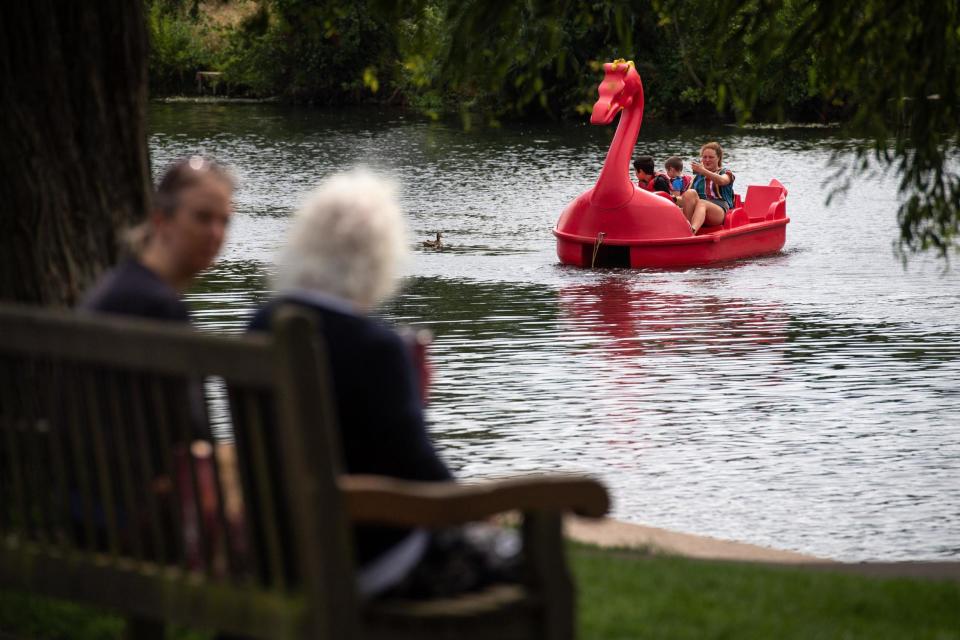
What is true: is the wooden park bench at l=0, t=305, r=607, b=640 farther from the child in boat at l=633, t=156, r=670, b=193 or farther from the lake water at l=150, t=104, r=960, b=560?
the child in boat at l=633, t=156, r=670, b=193

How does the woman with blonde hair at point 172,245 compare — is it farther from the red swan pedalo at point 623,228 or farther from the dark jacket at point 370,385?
the red swan pedalo at point 623,228

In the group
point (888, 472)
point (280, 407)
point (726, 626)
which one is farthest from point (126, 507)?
point (888, 472)

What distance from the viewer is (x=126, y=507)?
3.26 m

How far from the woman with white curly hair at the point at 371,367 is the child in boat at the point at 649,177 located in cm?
1680

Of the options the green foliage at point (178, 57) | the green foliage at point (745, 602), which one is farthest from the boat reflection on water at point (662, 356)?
the green foliage at point (178, 57)

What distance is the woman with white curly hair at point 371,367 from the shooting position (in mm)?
3229

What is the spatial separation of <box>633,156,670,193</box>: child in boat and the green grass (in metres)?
14.5

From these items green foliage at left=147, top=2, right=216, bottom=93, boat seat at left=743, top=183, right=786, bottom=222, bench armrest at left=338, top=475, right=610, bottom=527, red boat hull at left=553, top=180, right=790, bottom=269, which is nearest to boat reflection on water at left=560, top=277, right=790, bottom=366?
red boat hull at left=553, top=180, right=790, bottom=269

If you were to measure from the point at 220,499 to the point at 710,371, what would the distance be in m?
9.30

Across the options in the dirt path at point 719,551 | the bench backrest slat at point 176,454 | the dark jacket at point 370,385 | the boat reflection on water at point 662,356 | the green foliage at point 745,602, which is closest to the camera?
the bench backrest slat at point 176,454

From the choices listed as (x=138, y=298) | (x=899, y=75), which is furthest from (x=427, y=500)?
(x=899, y=75)

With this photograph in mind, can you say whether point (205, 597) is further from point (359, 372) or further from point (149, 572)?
point (359, 372)

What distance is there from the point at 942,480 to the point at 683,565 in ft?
12.5

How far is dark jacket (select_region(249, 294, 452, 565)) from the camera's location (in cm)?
323
